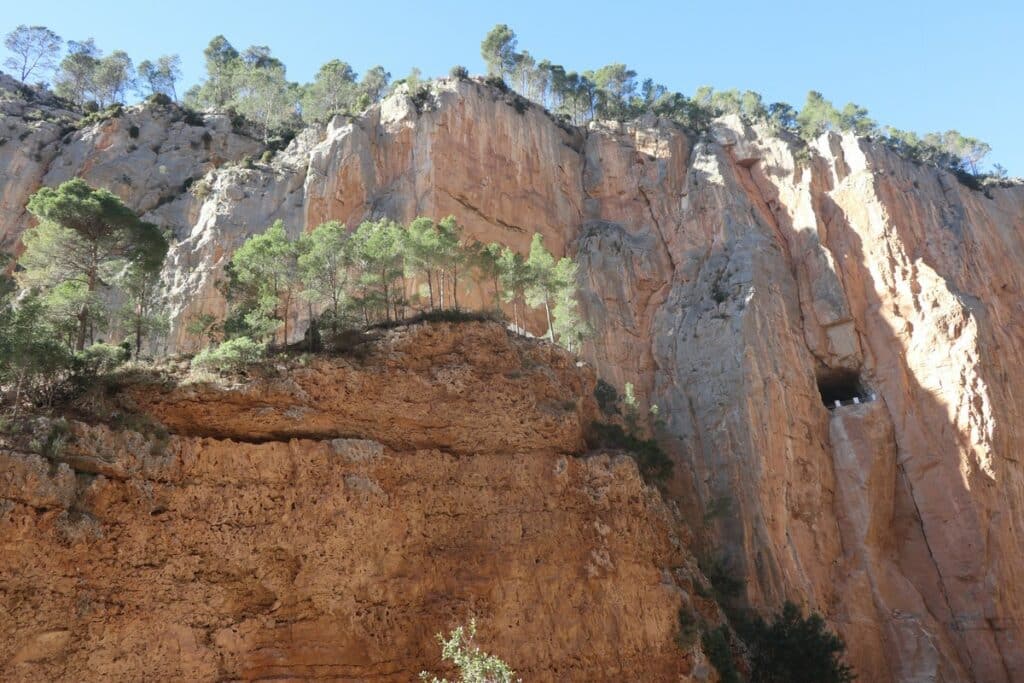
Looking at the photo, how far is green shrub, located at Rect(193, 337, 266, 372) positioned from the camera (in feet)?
82.4

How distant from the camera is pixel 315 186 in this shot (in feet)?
137

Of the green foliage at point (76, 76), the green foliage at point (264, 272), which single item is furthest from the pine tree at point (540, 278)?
the green foliage at point (76, 76)

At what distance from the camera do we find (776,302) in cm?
4194

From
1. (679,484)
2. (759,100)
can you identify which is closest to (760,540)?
(679,484)

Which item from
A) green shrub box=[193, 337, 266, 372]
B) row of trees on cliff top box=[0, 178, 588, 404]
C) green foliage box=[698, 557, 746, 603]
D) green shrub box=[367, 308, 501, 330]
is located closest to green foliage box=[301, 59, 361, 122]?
row of trees on cliff top box=[0, 178, 588, 404]

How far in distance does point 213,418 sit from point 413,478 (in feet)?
20.2

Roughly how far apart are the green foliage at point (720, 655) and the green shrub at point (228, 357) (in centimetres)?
1678

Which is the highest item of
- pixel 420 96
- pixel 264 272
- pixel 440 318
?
pixel 420 96

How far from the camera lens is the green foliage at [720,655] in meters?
26.7

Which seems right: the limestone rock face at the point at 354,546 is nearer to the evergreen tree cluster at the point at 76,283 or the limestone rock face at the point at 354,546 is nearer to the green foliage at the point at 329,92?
the evergreen tree cluster at the point at 76,283

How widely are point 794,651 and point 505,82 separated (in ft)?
137

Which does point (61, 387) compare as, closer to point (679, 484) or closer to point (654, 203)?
point (679, 484)

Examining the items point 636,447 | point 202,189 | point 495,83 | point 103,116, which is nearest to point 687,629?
point 636,447

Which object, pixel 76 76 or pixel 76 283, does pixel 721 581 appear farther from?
pixel 76 76
